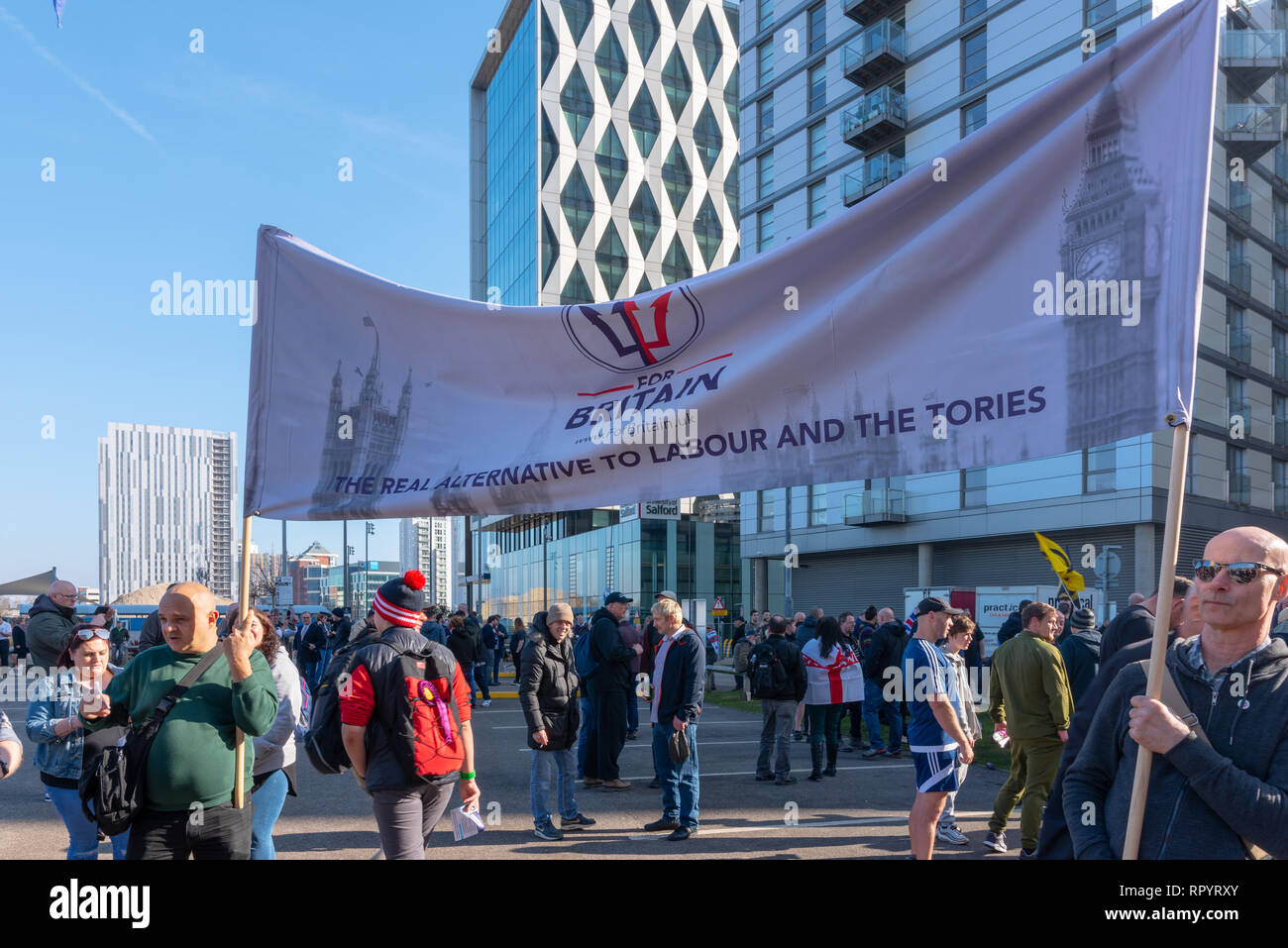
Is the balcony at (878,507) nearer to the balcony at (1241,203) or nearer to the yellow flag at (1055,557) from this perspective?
the yellow flag at (1055,557)

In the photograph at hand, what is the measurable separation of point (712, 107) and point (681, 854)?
68.1 m

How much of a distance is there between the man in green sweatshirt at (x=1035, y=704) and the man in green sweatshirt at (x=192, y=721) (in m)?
5.29

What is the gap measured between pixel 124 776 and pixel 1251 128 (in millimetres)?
36585

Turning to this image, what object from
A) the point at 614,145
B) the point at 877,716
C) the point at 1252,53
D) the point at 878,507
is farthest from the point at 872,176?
the point at 614,145

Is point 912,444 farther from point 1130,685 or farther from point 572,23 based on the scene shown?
point 572,23

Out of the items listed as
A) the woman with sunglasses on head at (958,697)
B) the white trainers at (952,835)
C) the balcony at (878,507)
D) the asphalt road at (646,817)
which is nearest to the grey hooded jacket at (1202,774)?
the woman with sunglasses on head at (958,697)

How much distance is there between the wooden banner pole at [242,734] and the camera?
3.79 metres

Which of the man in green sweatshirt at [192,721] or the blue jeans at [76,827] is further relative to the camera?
the blue jeans at [76,827]

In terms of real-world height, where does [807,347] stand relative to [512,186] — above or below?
below

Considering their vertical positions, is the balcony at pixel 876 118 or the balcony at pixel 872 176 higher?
the balcony at pixel 876 118

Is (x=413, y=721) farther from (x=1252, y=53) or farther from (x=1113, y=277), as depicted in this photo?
(x=1252, y=53)

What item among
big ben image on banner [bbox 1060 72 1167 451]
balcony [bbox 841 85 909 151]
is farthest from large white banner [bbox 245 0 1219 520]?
balcony [bbox 841 85 909 151]
